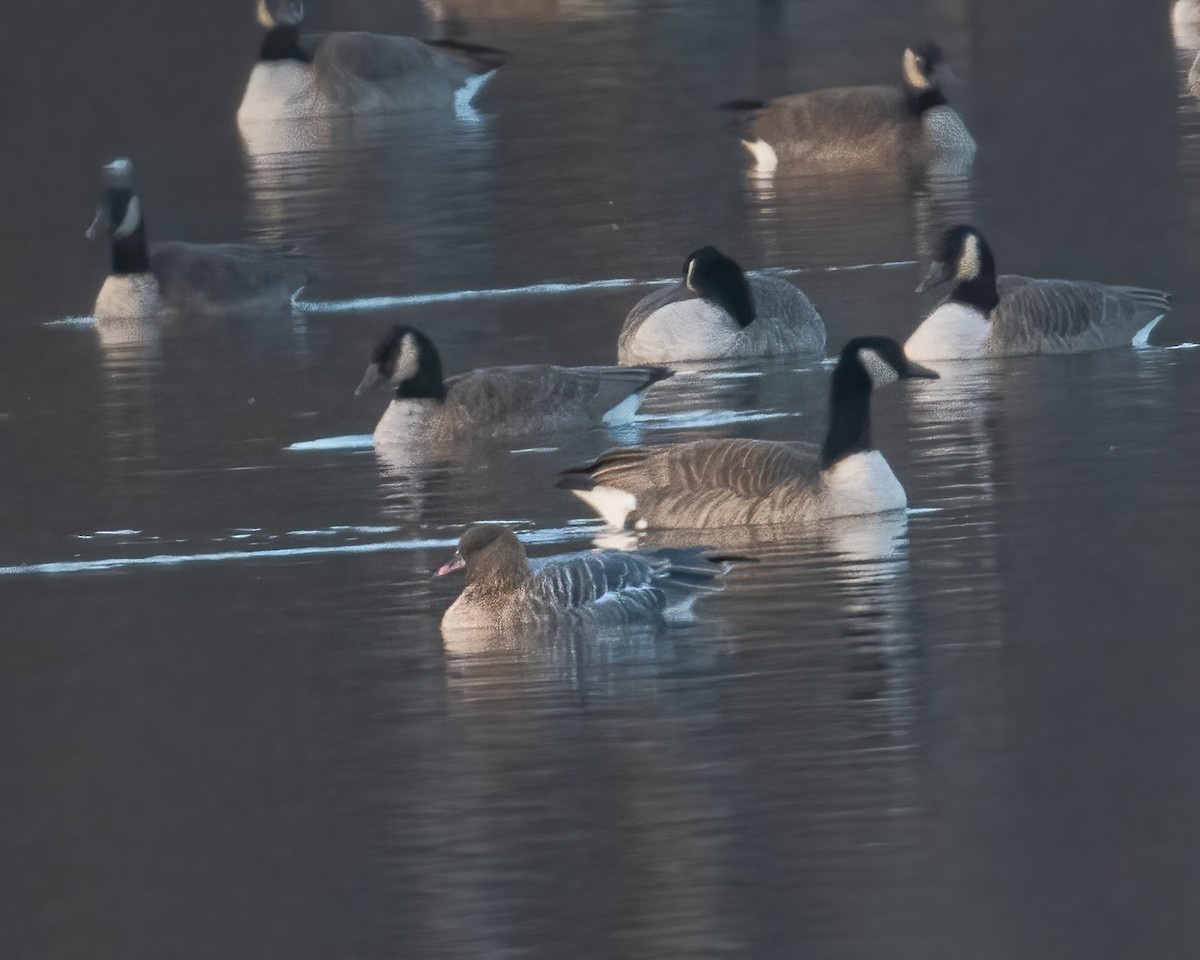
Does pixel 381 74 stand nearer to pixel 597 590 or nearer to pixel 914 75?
pixel 914 75

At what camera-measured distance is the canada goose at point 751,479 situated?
14.7m

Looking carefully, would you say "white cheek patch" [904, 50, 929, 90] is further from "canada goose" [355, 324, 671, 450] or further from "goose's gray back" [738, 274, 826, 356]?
"canada goose" [355, 324, 671, 450]

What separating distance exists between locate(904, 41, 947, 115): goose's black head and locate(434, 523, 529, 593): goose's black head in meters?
18.1

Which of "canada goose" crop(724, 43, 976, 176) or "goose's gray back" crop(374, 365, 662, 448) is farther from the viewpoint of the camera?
"canada goose" crop(724, 43, 976, 176)

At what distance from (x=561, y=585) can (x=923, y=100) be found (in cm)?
1833

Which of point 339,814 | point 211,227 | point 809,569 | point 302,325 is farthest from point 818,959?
point 211,227

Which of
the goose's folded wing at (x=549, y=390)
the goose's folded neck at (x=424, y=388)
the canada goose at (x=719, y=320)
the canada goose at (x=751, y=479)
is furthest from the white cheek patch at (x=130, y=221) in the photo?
the canada goose at (x=751, y=479)

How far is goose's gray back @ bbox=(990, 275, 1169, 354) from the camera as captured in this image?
19344 mm

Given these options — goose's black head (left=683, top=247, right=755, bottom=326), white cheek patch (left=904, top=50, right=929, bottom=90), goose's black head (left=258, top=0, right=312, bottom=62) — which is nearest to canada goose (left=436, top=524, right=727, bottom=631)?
goose's black head (left=683, top=247, right=755, bottom=326)

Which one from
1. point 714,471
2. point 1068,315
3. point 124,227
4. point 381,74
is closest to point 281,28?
point 381,74

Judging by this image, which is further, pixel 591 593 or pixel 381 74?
pixel 381 74

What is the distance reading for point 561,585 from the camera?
12.8m

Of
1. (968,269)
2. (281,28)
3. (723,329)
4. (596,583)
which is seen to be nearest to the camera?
(596,583)

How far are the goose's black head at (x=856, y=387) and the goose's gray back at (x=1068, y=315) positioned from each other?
423cm
